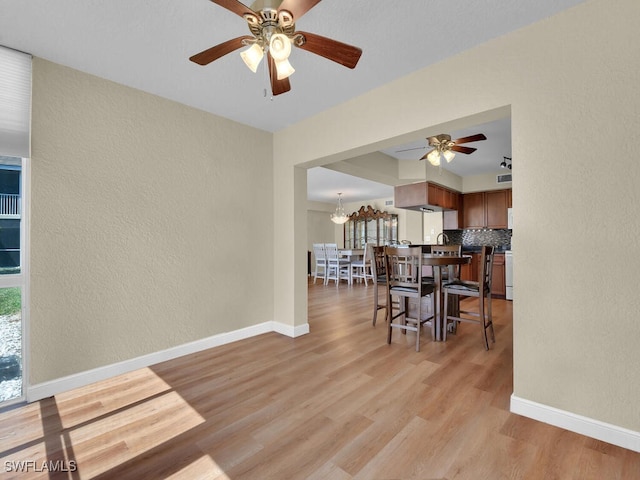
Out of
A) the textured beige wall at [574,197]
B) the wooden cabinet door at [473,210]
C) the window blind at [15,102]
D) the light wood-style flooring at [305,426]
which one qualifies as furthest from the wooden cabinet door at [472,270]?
the window blind at [15,102]

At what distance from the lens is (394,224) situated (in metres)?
8.46

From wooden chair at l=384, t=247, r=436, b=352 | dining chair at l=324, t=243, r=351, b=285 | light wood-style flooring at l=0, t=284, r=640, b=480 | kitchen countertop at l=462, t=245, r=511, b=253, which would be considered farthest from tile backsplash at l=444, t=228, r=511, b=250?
light wood-style flooring at l=0, t=284, r=640, b=480

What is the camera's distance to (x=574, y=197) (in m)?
1.64

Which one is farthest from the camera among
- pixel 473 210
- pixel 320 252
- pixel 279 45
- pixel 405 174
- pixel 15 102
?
pixel 320 252

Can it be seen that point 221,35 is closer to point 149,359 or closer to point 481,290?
point 149,359

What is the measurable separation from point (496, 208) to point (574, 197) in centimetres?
479

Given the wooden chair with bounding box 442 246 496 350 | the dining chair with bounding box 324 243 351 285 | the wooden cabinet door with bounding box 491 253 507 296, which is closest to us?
the wooden chair with bounding box 442 246 496 350

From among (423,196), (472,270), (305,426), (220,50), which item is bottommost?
(305,426)

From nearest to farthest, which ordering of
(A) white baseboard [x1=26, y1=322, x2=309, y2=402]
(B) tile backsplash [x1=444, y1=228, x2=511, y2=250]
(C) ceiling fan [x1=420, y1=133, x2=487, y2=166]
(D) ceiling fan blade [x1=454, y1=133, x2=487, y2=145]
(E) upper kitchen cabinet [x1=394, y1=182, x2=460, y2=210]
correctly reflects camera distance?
(A) white baseboard [x1=26, y1=322, x2=309, y2=402] → (D) ceiling fan blade [x1=454, y1=133, x2=487, y2=145] → (C) ceiling fan [x1=420, y1=133, x2=487, y2=166] → (E) upper kitchen cabinet [x1=394, y1=182, x2=460, y2=210] → (B) tile backsplash [x1=444, y1=228, x2=511, y2=250]

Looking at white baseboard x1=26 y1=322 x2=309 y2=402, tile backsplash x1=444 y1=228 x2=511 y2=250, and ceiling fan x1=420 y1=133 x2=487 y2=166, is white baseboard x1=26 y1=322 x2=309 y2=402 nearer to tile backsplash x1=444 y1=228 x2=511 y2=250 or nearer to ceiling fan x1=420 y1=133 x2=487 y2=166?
ceiling fan x1=420 y1=133 x2=487 y2=166

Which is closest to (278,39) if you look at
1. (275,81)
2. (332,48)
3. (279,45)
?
(279,45)

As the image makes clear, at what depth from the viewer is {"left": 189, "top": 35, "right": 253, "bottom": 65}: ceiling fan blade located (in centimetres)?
156

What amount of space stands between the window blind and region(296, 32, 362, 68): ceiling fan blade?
1.98 metres

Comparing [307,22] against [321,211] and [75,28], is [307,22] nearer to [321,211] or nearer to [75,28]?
[75,28]
